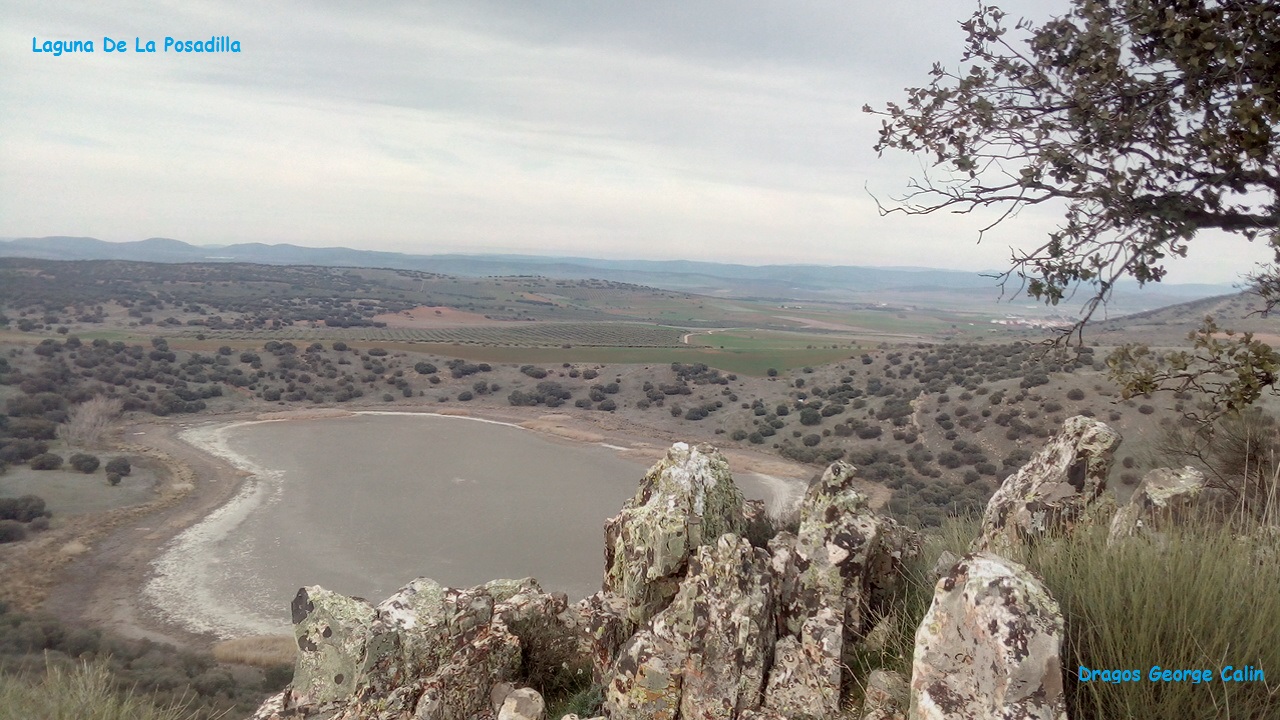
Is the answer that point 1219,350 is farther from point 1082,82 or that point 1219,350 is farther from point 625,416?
point 625,416

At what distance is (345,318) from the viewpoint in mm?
86375

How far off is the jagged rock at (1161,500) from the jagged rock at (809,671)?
190 centimetres

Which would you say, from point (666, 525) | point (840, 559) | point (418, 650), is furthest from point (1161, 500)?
point (418, 650)

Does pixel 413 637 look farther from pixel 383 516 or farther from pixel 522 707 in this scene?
pixel 383 516

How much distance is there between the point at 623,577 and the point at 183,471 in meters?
27.5

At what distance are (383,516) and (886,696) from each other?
23.0 m

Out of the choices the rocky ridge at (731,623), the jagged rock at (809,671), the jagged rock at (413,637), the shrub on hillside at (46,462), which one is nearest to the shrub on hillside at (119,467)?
the shrub on hillside at (46,462)

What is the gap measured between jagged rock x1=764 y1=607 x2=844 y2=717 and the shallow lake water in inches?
522

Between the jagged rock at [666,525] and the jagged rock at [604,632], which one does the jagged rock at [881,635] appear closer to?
the jagged rock at [666,525]

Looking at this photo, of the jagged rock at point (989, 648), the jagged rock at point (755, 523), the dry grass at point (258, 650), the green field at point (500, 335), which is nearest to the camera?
the jagged rock at point (989, 648)

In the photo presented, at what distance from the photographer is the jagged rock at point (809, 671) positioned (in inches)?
170

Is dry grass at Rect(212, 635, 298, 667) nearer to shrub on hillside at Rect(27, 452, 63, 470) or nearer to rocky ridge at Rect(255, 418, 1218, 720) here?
rocky ridge at Rect(255, 418, 1218, 720)

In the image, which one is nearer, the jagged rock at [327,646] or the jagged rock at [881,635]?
the jagged rock at [881,635]

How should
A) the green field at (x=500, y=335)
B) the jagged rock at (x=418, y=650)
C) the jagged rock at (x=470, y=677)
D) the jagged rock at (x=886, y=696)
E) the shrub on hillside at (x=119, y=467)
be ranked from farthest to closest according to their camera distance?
the green field at (x=500, y=335)
the shrub on hillside at (x=119, y=467)
the jagged rock at (x=418, y=650)
the jagged rock at (x=470, y=677)
the jagged rock at (x=886, y=696)
